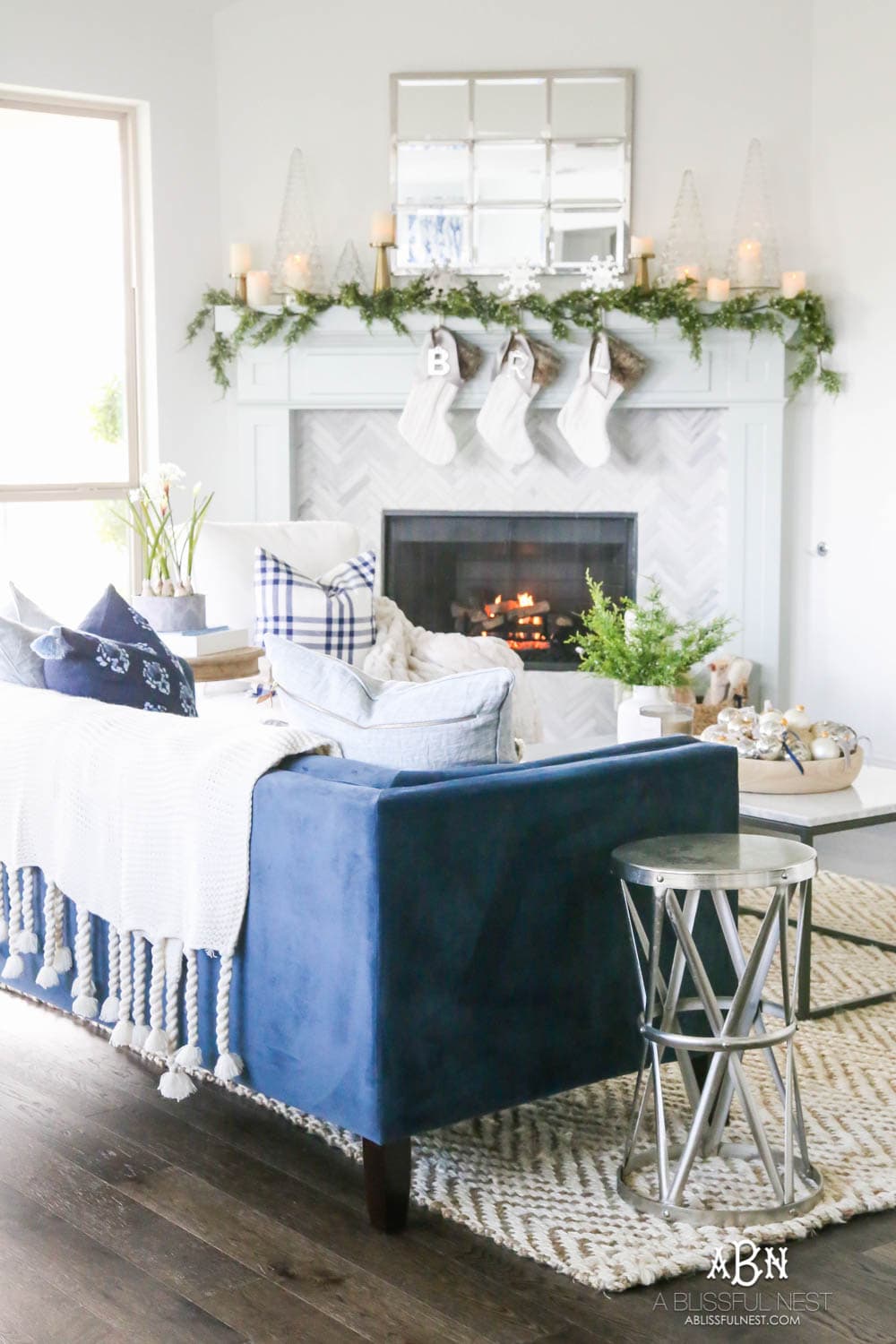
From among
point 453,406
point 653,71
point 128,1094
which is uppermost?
point 653,71

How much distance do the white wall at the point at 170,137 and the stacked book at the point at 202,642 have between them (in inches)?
74.6

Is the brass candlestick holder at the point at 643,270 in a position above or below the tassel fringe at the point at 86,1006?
above

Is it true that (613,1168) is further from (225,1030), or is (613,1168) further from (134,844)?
(134,844)

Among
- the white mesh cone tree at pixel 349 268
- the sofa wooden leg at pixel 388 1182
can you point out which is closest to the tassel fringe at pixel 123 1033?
the sofa wooden leg at pixel 388 1182

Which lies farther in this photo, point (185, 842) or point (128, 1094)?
point (128, 1094)

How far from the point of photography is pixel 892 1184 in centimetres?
230

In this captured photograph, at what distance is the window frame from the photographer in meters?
5.86

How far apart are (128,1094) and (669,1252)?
106cm

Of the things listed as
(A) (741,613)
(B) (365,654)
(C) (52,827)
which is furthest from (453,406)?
(C) (52,827)

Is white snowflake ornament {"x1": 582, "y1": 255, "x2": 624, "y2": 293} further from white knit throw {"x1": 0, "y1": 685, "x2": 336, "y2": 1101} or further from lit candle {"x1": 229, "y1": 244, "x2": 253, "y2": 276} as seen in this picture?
white knit throw {"x1": 0, "y1": 685, "x2": 336, "y2": 1101}

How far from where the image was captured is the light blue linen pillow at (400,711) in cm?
228

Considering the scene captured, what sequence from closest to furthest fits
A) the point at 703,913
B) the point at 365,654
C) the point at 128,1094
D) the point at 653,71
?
the point at 703,913, the point at 128,1094, the point at 365,654, the point at 653,71

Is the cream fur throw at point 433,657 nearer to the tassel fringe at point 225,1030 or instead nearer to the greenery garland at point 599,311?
the greenery garland at point 599,311

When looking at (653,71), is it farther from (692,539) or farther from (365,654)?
(365,654)
